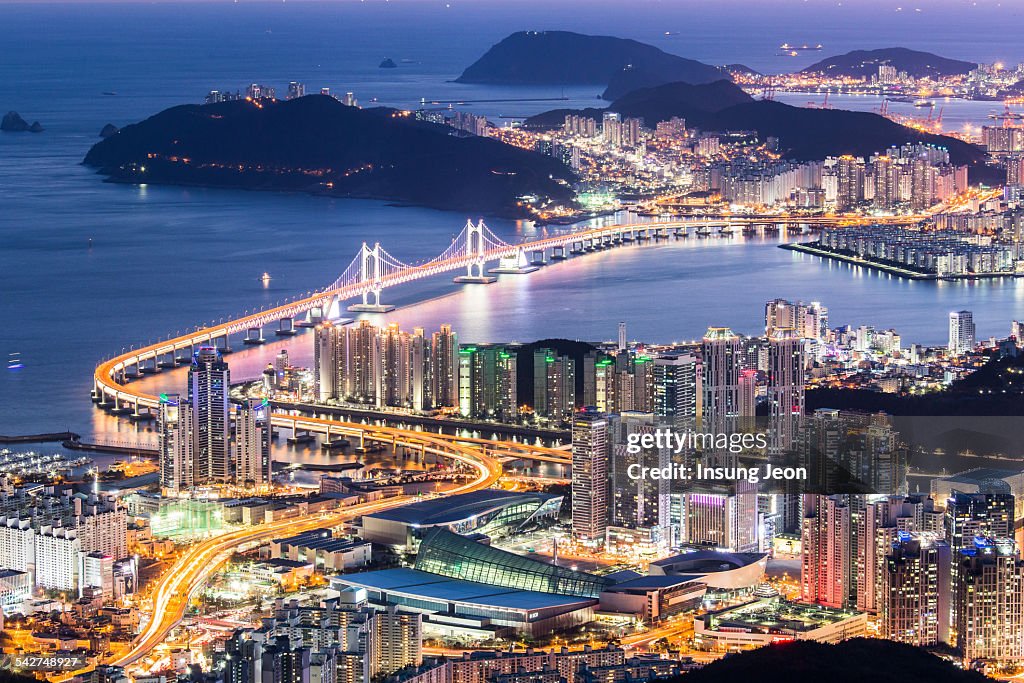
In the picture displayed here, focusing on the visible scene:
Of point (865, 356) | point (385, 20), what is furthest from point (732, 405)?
point (385, 20)

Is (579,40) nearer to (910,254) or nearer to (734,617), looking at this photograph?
(910,254)

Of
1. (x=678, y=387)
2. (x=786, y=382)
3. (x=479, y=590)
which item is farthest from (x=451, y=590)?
(x=786, y=382)

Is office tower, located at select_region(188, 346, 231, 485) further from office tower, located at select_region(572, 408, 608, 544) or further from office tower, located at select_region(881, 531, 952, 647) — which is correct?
office tower, located at select_region(881, 531, 952, 647)

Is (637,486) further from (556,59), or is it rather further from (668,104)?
(556,59)

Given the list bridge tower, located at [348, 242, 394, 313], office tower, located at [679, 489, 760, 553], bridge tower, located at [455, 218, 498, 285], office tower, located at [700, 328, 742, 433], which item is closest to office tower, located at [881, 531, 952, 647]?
office tower, located at [679, 489, 760, 553]

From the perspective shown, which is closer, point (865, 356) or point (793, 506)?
point (793, 506)

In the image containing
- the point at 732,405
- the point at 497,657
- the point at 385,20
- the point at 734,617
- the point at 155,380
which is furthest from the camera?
the point at 385,20
